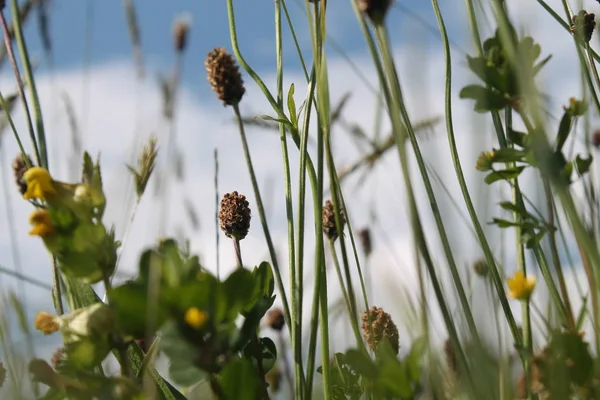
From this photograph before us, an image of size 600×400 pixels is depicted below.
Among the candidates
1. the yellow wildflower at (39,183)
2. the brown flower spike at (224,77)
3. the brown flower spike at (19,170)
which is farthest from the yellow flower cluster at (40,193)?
the brown flower spike at (19,170)

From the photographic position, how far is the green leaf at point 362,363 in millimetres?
536

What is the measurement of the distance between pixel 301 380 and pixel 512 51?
1.13 ft

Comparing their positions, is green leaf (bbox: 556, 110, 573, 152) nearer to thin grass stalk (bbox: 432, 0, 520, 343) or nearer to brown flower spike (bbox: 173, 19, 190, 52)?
thin grass stalk (bbox: 432, 0, 520, 343)

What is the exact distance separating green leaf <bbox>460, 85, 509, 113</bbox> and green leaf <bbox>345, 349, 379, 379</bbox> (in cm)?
23

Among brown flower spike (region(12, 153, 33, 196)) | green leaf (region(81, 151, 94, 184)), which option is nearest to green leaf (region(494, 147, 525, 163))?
green leaf (region(81, 151, 94, 184))

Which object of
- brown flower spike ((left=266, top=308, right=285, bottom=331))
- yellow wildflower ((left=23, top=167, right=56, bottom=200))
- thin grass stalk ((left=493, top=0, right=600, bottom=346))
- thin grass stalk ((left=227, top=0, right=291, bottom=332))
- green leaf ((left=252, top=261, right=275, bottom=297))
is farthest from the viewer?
brown flower spike ((left=266, top=308, right=285, bottom=331))

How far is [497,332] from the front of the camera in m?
0.54

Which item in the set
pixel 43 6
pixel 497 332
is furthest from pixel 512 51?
pixel 43 6

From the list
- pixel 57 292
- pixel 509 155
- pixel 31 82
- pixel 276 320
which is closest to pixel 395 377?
pixel 509 155

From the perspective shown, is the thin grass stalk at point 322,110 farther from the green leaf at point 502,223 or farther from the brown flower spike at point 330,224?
the brown flower spike at point 330,224

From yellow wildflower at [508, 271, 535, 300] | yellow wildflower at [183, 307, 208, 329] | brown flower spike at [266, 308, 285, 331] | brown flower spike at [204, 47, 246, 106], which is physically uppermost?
brown flower spike at [204, 47, 246, 106]

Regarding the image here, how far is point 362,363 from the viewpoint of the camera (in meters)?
0.53

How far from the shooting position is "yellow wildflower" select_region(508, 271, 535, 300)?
615mm

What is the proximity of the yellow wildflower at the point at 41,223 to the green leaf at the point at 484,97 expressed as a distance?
1.17 feet
